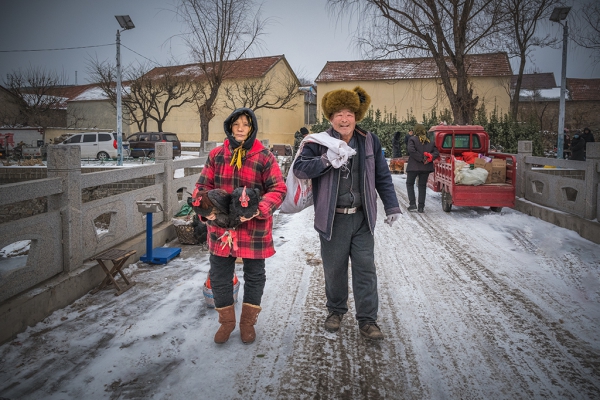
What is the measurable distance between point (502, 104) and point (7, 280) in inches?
1471

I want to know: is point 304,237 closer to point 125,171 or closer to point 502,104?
point 125,171

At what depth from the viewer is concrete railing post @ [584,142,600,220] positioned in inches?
258

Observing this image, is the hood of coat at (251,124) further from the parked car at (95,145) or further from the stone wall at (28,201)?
the parked car at (95,145)

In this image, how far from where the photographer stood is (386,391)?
8.73ft

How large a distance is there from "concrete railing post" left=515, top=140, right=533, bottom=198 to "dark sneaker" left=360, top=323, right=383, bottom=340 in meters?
7.98

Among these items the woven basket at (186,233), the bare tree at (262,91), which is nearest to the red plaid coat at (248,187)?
the woven basket at (186,233)

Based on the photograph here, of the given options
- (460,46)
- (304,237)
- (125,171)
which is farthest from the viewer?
(460,46)

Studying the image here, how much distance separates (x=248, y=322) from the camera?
3283mm

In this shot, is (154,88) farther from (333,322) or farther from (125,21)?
(333,322)

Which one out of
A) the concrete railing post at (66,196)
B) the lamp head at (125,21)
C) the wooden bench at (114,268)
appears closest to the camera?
the concrete railing post at (66,196)

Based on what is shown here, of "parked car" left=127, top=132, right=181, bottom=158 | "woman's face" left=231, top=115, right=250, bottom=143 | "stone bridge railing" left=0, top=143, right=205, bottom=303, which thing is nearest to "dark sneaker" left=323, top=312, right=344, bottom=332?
"woman's face" left=231, top=115, right=250, bottom=143

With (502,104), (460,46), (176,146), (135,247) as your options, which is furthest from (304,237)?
(502,104)

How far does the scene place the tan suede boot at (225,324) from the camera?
10.6 ft

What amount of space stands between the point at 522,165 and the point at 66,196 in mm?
9338
